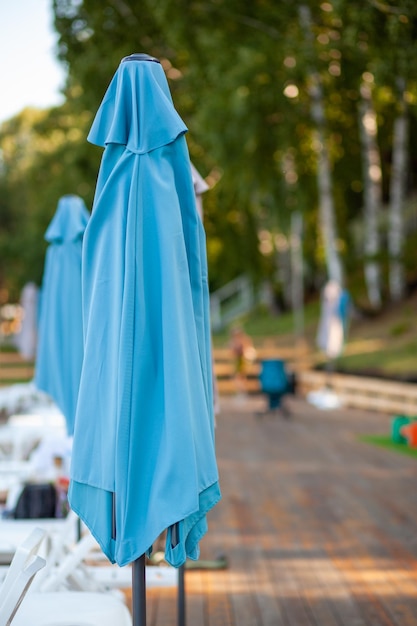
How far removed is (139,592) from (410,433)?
9.50m

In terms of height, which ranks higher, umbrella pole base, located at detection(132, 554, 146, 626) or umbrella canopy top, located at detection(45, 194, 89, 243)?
umbrella canopy top, located at detection(45, 194, 89, 243)

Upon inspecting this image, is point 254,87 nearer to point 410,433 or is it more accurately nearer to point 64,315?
point 410,433

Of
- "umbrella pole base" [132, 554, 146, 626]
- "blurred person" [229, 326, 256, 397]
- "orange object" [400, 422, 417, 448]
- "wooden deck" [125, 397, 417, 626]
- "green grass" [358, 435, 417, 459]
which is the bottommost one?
"wooden deck" [125, 397, 417, 626]

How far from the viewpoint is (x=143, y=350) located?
10.5 ft

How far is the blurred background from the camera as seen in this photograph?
16844 mm

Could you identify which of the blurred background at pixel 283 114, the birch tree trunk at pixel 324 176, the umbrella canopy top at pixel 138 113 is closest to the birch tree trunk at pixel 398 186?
the blurred background at pixel 283 114

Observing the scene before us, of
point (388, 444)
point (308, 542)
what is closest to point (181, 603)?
point (308, 542)

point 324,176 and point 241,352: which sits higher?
point 324,176

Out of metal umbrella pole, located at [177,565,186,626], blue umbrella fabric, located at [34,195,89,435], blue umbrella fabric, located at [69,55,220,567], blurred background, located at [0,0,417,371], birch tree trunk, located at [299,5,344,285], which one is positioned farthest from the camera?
birch tree trunk, located at [299,5,344,285]

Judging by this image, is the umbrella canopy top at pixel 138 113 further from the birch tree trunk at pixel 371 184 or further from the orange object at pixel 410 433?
the birch tree trunk at pixel 371 184

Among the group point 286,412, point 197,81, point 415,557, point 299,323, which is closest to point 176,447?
point 415,557

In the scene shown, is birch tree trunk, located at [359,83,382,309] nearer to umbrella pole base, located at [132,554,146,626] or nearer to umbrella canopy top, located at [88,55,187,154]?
umbrella canopy top, located at [88,55,187,154]

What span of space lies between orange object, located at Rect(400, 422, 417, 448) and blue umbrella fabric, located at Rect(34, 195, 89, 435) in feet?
23.1

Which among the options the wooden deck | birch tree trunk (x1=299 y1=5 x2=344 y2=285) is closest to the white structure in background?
birch tree trunk (x1=299 y1=5 x2=344 y2=285)
